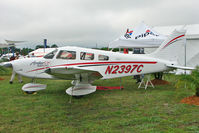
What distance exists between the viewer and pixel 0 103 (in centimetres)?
544

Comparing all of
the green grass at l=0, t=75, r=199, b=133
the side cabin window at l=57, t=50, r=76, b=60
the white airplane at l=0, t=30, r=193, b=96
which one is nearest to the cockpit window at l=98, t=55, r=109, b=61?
the white airplane at l=0, t=30, r=193, b=96

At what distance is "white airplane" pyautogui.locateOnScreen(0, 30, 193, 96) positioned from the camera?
21.7 ft

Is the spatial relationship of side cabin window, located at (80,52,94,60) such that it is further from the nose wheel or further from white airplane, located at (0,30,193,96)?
the nose wheel

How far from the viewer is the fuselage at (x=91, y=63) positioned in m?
6.66

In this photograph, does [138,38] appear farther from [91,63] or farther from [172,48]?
[91,63]

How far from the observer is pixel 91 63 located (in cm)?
676

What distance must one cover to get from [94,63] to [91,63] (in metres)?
0.12

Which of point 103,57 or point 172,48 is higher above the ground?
point 172,48

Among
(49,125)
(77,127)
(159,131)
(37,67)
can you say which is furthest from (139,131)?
(37,67)

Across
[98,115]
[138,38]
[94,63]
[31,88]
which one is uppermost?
[138,38]

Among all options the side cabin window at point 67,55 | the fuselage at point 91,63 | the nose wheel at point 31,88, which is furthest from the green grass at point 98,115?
the side cabin window at point 67,55

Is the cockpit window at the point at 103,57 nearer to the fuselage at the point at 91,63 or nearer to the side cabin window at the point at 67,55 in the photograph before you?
the fuselage at the point at 91,63

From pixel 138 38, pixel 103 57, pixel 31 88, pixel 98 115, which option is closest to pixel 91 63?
pixel 103 57

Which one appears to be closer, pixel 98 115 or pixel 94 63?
pixel 98 115
